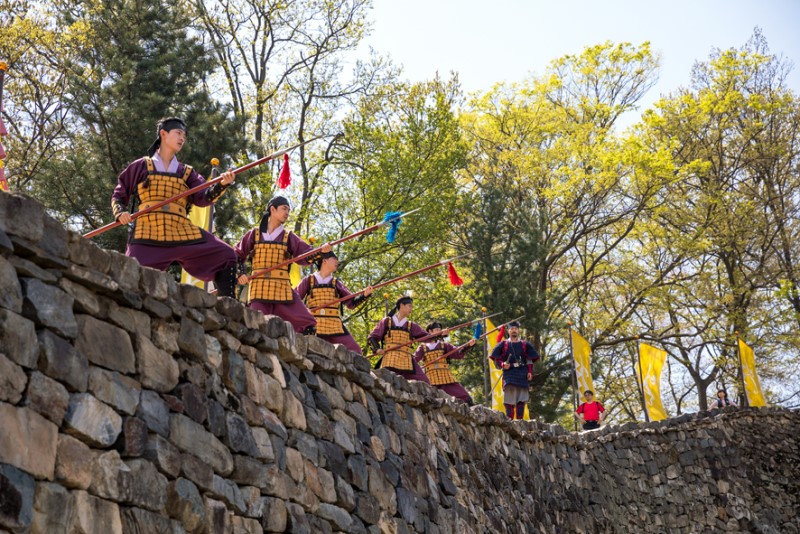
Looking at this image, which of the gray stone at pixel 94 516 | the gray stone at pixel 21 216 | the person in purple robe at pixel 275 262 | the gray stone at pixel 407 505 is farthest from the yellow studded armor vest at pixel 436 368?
the gray stone at pixel 21 216

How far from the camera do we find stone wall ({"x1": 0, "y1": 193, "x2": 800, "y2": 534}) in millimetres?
4324


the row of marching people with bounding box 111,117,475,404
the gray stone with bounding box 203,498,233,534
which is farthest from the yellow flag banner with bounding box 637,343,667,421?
the gray stone with bounding box 203,498,233,534

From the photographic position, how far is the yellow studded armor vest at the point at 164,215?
6879mm

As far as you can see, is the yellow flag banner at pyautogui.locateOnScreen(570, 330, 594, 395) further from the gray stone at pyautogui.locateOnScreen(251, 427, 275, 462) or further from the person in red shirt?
the gray stone at pyautogui.locateOnScreen(251, 427, 275, 462)

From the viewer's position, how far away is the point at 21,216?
4.42 meters

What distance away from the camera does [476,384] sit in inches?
928

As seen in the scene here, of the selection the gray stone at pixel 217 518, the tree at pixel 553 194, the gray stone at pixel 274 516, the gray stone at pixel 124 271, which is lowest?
the gray stone at pixel 217 518

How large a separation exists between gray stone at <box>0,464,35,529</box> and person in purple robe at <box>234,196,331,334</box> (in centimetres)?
475

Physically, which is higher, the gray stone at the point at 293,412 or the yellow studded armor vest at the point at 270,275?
the yellow studded armor vest at the point at 270,275

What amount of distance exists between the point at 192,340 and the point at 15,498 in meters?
1.71

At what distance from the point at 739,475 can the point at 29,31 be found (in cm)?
1426

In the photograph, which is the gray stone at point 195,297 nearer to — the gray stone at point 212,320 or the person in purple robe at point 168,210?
the gray stone at point 212,320

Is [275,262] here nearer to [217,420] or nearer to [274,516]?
[274,516]

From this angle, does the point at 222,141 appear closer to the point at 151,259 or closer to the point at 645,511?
the point at 645,511
